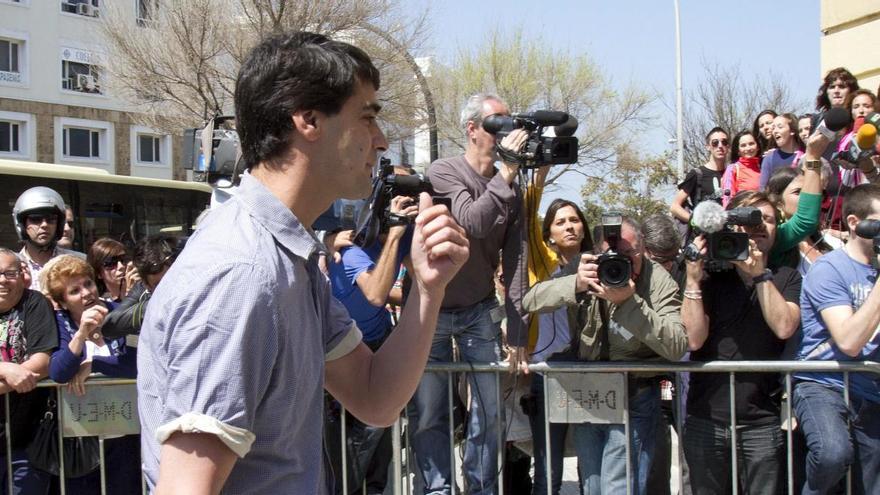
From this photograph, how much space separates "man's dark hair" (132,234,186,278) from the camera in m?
4.70

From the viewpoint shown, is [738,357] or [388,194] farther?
[388,194]

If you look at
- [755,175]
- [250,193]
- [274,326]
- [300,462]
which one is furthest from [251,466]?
[755,175]

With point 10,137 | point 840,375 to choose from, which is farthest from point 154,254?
point 10,137

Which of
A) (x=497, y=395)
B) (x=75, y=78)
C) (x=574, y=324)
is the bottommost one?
(x=497, y=395)

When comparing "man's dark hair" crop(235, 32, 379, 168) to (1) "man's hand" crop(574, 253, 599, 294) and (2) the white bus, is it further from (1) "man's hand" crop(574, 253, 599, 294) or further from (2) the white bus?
(2) the white bus

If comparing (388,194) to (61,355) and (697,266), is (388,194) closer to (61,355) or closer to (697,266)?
(697,266)

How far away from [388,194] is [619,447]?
5.26ft

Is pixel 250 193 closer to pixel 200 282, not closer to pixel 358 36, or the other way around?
pixel 200 282

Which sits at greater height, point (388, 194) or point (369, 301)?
point (388, 194)

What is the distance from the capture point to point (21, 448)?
14.2ft

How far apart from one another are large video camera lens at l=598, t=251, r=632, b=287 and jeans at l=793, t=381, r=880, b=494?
93 cm

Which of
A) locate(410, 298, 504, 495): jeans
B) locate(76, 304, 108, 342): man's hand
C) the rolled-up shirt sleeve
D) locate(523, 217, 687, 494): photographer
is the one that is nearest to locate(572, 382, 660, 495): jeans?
locate(523, 217, 687, 494): photographer

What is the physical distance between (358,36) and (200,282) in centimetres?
1944

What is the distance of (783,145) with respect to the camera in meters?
6.84
